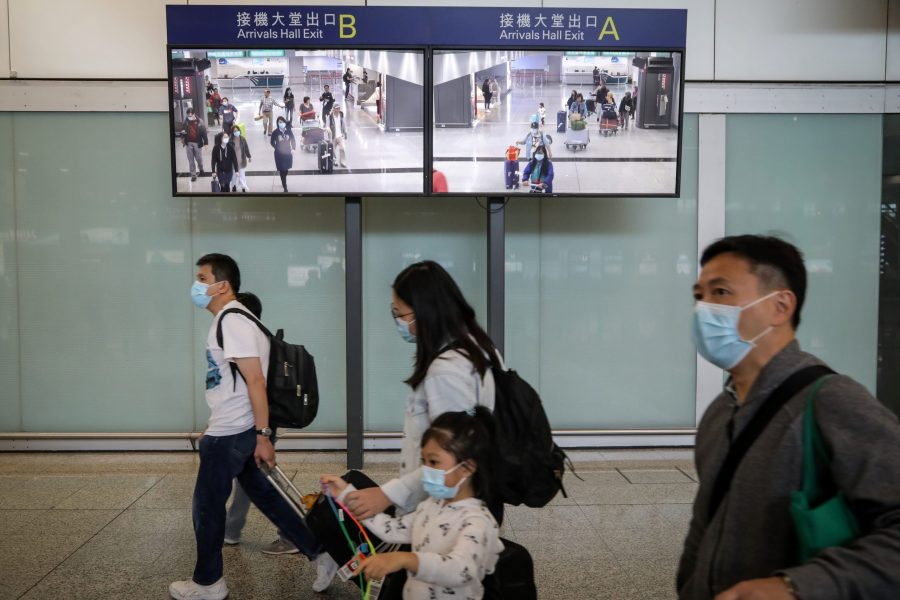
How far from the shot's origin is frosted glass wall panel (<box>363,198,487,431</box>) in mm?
6684

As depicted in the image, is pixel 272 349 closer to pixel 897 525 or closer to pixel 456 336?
pixel 456 336

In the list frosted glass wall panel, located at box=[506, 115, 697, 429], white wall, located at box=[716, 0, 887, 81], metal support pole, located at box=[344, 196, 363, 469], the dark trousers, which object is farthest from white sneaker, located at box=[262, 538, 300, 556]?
white wall, located at box=[716, 0, 887, 81]

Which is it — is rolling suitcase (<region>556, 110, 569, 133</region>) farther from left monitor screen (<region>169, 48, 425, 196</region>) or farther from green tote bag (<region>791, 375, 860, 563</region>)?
green tote bag (<region>791, 375, 860, 563</region>)

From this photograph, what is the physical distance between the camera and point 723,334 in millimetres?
1764

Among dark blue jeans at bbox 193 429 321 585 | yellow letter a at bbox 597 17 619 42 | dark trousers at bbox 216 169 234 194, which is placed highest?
yellow letter a at bbox 597 17 619 42

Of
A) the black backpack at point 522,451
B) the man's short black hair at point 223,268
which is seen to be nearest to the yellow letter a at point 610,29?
the man's short black hair at point 223,268

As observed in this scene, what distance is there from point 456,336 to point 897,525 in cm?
152

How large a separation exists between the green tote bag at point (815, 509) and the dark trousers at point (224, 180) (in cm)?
507

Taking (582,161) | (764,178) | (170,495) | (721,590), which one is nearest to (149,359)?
(170,495)

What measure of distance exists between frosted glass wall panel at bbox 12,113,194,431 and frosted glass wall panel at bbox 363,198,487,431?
155 centimetres

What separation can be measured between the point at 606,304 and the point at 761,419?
17.2 ft

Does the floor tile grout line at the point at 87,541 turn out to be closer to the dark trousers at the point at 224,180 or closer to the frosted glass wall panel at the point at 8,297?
the frosted glass wall panel at the point at 8,297

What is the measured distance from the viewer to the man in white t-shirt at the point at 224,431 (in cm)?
370

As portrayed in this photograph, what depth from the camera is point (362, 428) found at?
6.24 m
